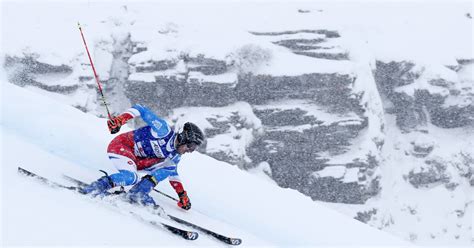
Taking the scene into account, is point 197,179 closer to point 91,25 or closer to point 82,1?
point 91,25

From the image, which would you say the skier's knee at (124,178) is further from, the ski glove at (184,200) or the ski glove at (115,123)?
the ski glove at (184,200)

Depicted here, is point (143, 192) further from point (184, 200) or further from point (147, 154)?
point (184, 200)

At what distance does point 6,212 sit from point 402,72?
40.0 metres

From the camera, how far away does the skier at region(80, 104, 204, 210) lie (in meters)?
6.82

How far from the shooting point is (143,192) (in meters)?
7.08

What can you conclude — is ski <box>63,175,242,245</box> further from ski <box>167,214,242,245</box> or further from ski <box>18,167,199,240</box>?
ski <box>18,167,199,240</box>

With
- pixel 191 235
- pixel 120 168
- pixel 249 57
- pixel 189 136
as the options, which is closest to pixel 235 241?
pixel 191 235

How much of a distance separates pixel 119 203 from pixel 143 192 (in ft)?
1.70

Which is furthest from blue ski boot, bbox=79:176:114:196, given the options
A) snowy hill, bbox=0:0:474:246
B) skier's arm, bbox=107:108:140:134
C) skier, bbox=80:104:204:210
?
snowy hill, bbox=0:0:474:246

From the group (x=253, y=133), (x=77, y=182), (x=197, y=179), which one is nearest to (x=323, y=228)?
(x=197, y=179)

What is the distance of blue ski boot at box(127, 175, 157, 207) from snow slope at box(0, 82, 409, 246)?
0.23m

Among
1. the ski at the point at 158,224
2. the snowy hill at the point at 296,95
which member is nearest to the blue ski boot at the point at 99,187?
the ski at the point at 158,224

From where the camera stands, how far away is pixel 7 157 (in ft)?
23.3

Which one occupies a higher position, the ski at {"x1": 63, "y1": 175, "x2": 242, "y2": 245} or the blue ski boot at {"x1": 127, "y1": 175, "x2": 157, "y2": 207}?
the blue ski boot at {"x1": 127, "y1": 175, "x2": 157, "y2": 207}
